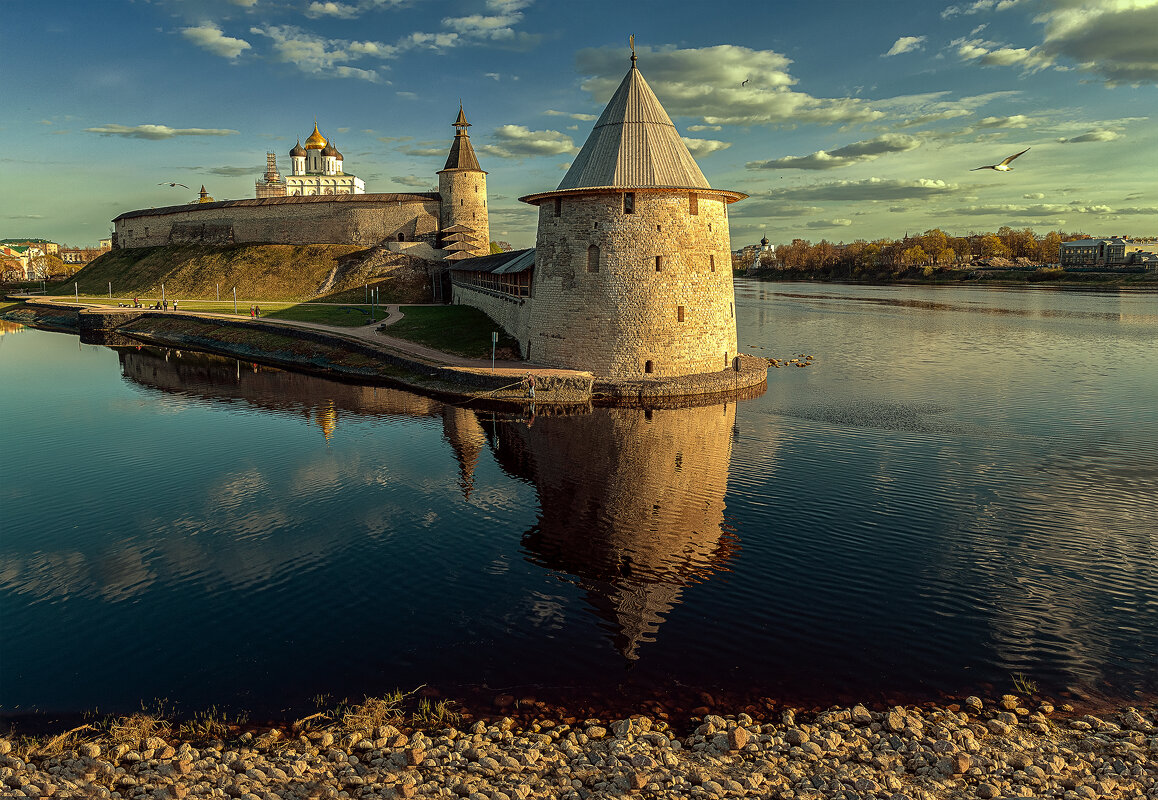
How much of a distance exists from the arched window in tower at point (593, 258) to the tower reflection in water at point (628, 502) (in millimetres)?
5063

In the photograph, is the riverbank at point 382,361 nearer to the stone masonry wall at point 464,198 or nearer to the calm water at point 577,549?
the calm water at point 577,549

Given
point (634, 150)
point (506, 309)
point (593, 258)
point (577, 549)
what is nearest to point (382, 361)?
point (506, 309)

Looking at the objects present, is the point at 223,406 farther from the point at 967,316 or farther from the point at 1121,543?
the point at 967,316

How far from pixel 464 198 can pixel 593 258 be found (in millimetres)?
34746

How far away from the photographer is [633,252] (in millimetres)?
22312

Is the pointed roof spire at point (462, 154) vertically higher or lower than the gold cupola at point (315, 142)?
lower

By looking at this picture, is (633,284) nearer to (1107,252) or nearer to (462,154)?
(462,154)

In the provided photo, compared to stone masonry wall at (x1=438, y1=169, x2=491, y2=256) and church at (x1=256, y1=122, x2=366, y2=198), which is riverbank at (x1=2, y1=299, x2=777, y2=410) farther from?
church at (x1=256, y1=122, x2=366, y2=198)

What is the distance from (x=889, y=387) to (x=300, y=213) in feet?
164

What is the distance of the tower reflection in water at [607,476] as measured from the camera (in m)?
10.5

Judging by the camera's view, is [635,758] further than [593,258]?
No

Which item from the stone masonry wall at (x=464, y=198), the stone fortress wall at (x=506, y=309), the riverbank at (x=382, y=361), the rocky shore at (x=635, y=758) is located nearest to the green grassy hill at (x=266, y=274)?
the stone masonry wall at (x=464, y=198)

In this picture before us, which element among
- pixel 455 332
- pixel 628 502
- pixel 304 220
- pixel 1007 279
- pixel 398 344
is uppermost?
pixel 304 220

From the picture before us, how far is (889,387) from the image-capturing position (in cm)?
2447
